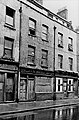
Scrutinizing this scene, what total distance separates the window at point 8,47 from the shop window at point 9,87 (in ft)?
6.22

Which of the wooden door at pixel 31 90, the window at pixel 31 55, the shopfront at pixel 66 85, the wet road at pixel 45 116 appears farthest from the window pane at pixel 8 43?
the shopfront at pixel 66 85

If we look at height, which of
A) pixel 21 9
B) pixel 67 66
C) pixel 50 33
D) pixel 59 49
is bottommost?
pixel 67 66

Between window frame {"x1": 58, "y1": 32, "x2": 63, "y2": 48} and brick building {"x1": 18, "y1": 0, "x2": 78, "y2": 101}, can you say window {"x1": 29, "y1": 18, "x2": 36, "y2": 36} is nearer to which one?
brick building {"x1": 18, "y1": 0, "x2": 78, "y2": 101}

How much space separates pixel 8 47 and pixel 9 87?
12.5 feet

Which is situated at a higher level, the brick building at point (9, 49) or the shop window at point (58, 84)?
the brick building at point (9, 49)

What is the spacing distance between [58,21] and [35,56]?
7214 millimetres

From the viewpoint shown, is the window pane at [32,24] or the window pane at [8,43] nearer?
the window pane at [8,43]

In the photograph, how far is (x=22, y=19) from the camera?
18.4 m

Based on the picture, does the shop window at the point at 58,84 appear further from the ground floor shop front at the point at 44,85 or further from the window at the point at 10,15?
the window at the point at 10,15

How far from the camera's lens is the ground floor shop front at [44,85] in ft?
59.4

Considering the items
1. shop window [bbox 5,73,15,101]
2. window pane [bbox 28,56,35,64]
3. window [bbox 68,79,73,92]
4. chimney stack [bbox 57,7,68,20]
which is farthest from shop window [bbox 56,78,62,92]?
chimney stack [bbox 57,7,68,20]

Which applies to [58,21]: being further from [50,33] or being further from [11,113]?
[11,113]

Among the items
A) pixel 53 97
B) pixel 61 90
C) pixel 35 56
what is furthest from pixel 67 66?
pixel 35 56

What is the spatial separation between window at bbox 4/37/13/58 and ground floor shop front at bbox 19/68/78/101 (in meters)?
2.03
